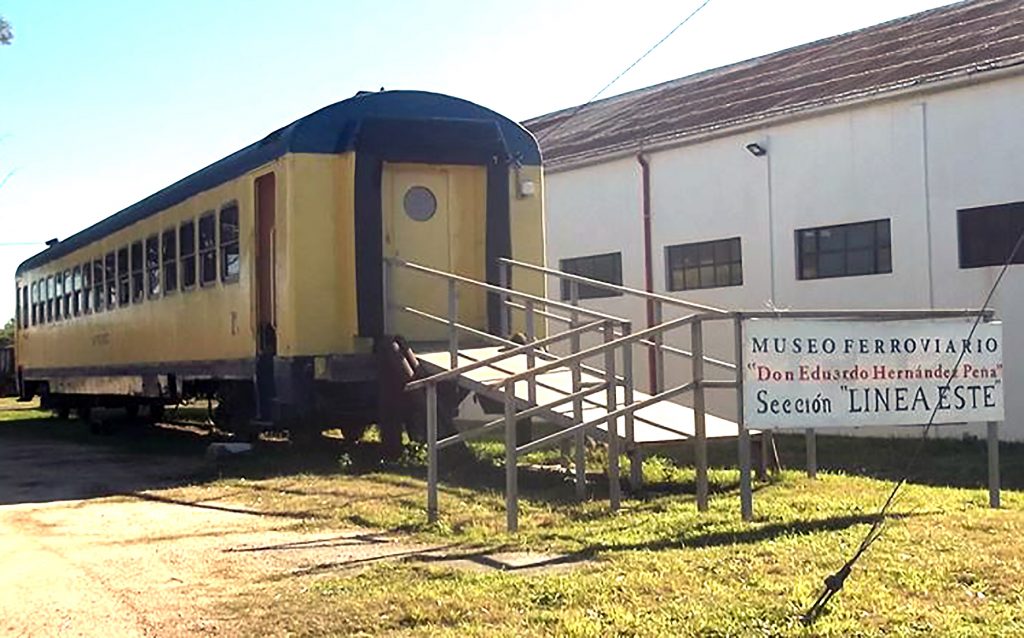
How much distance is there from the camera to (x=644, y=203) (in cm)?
2111

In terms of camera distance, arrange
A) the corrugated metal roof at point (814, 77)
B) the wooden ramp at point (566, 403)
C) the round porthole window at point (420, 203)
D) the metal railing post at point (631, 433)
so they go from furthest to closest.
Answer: the corrugated metal roof at point (814, 77) < the round porthole window at point (420, 203) < the wooden ramp at point (566, 403) < the metal railing post at point (631, 433)

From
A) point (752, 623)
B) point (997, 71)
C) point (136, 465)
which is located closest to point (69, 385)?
point (136, 465)

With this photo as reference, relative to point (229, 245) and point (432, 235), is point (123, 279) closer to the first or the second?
point (229, 245)

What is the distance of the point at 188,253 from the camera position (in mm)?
15398

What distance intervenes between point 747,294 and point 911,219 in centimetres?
316

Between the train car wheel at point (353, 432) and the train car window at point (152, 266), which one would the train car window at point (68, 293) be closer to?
the train car window at point (152, 266)

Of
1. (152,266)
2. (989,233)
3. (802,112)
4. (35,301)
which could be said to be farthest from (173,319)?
(35,301)

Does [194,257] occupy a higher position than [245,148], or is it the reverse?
[245,148]

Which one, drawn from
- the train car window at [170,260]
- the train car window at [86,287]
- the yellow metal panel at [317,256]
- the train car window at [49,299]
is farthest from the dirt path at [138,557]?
the train car window at [49,299]

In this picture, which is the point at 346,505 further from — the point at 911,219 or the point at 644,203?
the point at 644,203

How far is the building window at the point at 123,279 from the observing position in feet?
59.4

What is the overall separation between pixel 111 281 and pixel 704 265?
941cm

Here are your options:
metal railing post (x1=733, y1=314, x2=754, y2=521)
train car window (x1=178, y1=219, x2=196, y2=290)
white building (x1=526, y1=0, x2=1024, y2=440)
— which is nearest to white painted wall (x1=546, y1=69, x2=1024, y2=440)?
white building (x1=526, y1=0, x2=1024, y2=440)

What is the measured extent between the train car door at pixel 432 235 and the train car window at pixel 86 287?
9.55 meters
